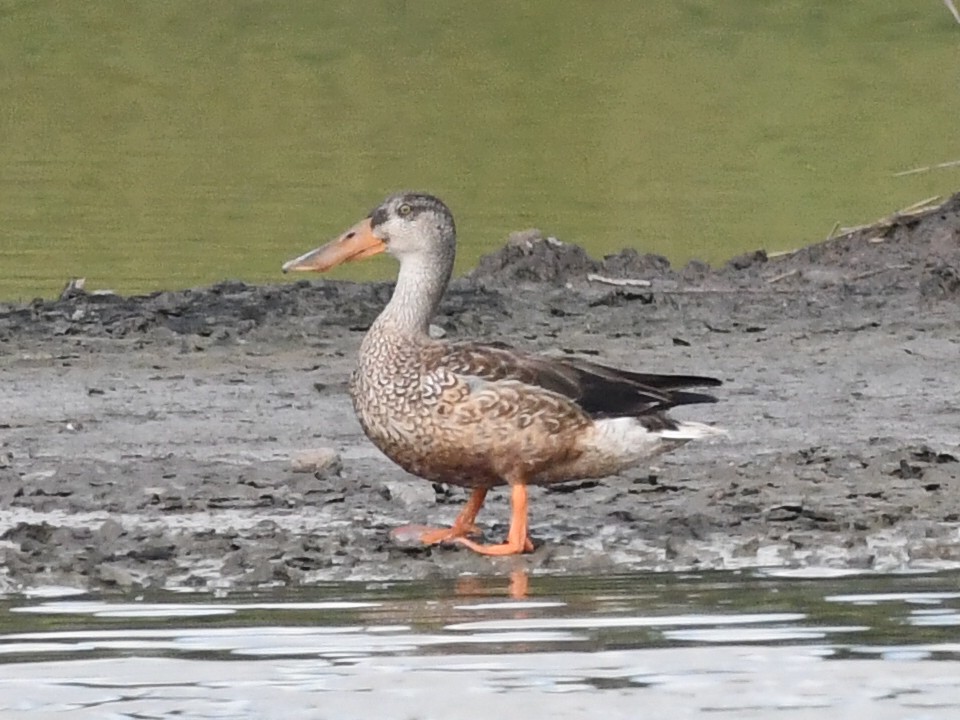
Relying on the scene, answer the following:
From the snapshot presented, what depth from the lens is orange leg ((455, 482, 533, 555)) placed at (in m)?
7.81

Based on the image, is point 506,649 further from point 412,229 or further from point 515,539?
point 412,229

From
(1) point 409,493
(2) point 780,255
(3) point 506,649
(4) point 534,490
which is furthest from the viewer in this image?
(2) point 780,255

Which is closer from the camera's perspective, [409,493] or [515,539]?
[515,539]

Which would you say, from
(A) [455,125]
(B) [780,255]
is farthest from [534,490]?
(A) [455,125]

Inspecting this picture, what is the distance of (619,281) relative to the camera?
13422 mm

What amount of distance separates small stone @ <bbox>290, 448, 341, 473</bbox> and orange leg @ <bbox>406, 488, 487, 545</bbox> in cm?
85

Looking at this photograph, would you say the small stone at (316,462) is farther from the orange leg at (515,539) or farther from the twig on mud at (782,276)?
the twig on mud at (782,276)

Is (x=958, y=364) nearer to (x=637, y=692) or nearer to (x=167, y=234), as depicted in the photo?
(x=637, y=692)

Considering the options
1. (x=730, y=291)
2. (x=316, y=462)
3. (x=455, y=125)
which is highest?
(x=455, y=125)

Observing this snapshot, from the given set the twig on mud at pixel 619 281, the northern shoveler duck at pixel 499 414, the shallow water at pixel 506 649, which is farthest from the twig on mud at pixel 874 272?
the shallow water at pixel 506 649

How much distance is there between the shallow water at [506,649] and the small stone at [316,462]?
64.5 inches

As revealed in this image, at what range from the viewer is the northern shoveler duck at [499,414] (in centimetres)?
782

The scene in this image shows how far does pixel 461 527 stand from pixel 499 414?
1.35 feet

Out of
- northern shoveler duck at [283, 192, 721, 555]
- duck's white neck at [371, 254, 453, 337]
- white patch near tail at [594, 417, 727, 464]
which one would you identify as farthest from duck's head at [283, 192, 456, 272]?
white patch near tail at [594, 417, 727, 464]
